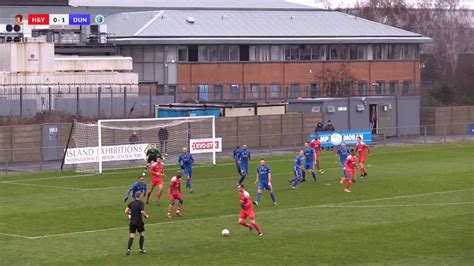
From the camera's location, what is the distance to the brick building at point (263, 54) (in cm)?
8888

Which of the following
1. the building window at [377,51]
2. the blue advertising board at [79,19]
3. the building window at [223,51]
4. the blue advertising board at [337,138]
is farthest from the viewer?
the building window at [377,51]

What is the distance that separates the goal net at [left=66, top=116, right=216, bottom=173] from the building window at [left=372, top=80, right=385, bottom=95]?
32098 millimetres

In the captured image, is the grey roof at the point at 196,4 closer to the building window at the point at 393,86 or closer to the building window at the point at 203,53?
the building window at the point at 203,53

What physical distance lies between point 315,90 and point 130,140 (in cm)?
3422

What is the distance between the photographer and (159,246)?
34344mm

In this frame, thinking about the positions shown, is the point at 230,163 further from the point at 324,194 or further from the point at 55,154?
the point at 324,194

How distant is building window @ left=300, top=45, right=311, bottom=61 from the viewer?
95125 millimetres

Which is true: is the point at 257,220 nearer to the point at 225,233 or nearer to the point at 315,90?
the point at 225,233

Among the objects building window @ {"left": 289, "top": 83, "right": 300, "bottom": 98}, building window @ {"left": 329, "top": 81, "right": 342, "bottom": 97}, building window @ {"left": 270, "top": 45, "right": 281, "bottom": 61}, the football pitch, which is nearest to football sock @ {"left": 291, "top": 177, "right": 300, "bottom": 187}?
the football pitch

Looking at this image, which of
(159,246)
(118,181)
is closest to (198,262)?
(159,246)

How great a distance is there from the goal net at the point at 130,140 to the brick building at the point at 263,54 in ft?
54.6

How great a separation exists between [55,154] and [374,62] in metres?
41.5

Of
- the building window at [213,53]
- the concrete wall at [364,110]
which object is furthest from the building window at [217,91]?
the concrete wall at [364,110]

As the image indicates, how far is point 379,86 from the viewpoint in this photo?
9719cm
